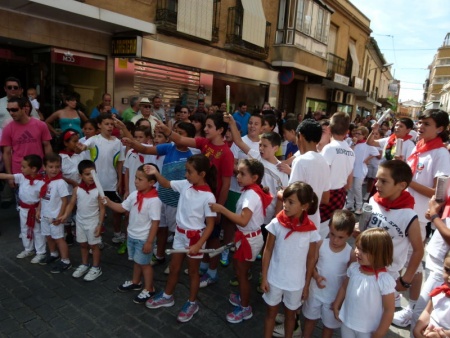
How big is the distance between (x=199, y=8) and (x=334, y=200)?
9.62 meters

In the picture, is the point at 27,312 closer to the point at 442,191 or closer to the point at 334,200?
the point at 334,200

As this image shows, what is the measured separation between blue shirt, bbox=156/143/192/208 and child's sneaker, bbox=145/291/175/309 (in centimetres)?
101

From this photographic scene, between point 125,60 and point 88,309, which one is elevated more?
point 125,60

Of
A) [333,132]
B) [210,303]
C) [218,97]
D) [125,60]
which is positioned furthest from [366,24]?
[210,303]

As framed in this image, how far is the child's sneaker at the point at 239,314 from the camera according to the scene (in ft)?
10.2

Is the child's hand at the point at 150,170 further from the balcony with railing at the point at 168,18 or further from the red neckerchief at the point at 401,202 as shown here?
the balcony with railing at the point at 168,18

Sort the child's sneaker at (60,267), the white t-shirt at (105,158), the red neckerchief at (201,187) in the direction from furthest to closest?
the white t-shirt at (105,158) → the child's sneaker at (60,267) → the red neckerchief at (201,187)

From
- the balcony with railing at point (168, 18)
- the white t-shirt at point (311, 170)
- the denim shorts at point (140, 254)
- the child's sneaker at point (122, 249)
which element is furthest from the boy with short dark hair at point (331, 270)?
the balcony with railing at point (168, 18)

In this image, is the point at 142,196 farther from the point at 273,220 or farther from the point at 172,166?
the point at 273,220

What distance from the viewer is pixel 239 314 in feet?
10.3

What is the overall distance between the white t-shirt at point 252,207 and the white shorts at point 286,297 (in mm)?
617

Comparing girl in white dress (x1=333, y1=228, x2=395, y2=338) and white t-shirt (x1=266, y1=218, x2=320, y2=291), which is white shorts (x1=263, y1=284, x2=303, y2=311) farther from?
girl in white dress (x1=333, y1=228, x2=395, y2=338)

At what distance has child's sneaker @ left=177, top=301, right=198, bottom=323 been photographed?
304cm

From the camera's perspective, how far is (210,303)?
341 centimetres
